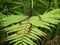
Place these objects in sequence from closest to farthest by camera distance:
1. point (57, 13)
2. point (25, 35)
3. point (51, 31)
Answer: point (25, 35) → point (57, 13) → point (51, 31)

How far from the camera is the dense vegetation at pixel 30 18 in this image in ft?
3.26

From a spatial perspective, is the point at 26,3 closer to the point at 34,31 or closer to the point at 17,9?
the point at 17,9

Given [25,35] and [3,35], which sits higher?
[25,35]

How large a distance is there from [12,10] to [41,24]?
306 mm

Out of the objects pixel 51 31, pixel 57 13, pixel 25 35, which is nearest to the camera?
pixel 25 35

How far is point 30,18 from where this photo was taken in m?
1.08

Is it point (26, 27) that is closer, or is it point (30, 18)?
point (26, 27)

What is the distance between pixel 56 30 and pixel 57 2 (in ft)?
0.59

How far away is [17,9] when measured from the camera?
125cm

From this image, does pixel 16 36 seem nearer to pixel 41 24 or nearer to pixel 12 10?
pixel 41 24

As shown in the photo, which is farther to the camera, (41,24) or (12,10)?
(12,10)

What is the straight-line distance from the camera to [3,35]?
119 centimetres

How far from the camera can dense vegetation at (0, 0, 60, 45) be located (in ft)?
3.26

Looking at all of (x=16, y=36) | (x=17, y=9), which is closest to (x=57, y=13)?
(x=17, y=9)
